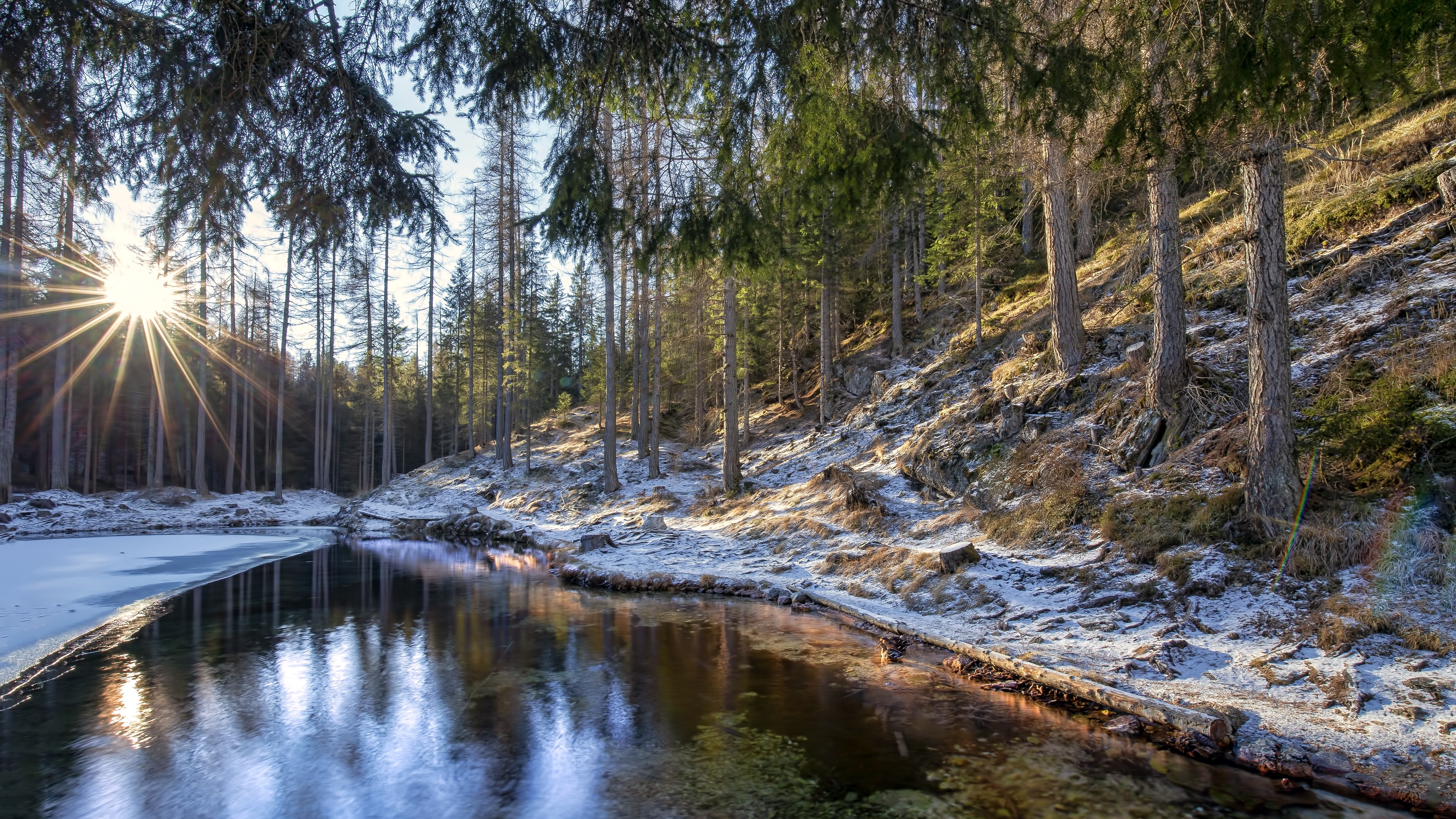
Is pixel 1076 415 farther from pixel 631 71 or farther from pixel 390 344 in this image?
pixel 390 344

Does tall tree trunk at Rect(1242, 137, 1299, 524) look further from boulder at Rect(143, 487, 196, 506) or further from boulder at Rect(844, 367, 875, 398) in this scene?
boulder at Rect(143, 487, 196, 506)

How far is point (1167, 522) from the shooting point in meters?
9.06

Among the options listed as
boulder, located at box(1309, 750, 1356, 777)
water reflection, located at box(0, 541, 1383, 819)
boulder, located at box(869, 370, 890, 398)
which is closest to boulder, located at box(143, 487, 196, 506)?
water reflection, located at box(0, 541, 1383, 819)

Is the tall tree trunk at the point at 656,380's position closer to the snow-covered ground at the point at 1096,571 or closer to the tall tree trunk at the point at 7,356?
the snow-covered ground at the point at 1096,571

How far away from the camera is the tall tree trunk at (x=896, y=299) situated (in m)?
27.6

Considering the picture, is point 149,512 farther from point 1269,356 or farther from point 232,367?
point 1269,356

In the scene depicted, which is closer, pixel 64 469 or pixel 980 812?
pixel 980 812

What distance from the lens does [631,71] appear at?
6.16 metres

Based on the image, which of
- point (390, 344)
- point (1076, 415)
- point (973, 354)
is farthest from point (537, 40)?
point (390, 344)

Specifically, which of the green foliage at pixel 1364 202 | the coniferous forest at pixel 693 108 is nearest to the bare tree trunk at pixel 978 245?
the green foliage at pixel 1364 202

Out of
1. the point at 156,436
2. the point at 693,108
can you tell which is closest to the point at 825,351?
the point at 693,108

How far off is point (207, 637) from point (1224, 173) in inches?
612

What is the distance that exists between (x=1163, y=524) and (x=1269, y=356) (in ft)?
8.15

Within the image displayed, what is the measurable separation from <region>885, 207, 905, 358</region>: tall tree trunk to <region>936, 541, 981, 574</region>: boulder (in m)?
17.0
